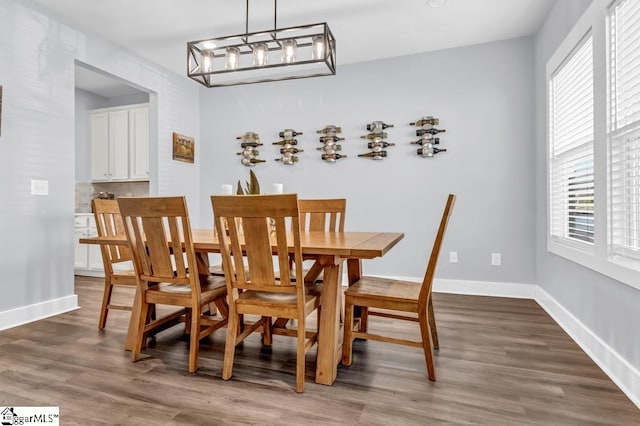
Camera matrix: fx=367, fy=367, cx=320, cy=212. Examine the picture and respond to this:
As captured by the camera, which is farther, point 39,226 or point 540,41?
point 540,41

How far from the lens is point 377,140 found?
4086 millimetres

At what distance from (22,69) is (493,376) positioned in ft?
12.9

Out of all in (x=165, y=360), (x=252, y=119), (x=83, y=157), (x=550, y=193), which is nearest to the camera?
(x=165, y=360)

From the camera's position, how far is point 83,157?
5359 mm

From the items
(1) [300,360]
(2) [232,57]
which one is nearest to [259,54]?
(2) [232,57]

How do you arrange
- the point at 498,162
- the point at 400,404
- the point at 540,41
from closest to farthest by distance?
the point at 400,404, the point at 540,41, the point at 498,162

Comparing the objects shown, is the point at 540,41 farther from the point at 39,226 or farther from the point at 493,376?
the point at 39,226

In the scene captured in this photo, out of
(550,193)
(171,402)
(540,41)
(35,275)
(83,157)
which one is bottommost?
(171,402)

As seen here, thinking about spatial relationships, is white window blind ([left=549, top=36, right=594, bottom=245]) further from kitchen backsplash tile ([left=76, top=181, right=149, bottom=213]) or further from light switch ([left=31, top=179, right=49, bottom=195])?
kitchen backsplash tile ([left=76, top=181, right=149, bottom=213])

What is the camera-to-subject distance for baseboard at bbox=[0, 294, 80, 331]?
2781 mm

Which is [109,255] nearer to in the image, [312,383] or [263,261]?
[263,261]

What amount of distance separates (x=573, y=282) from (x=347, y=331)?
1.74m

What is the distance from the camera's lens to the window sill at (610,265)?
1750 mm

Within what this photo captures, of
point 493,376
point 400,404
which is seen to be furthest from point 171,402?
point 493,376
